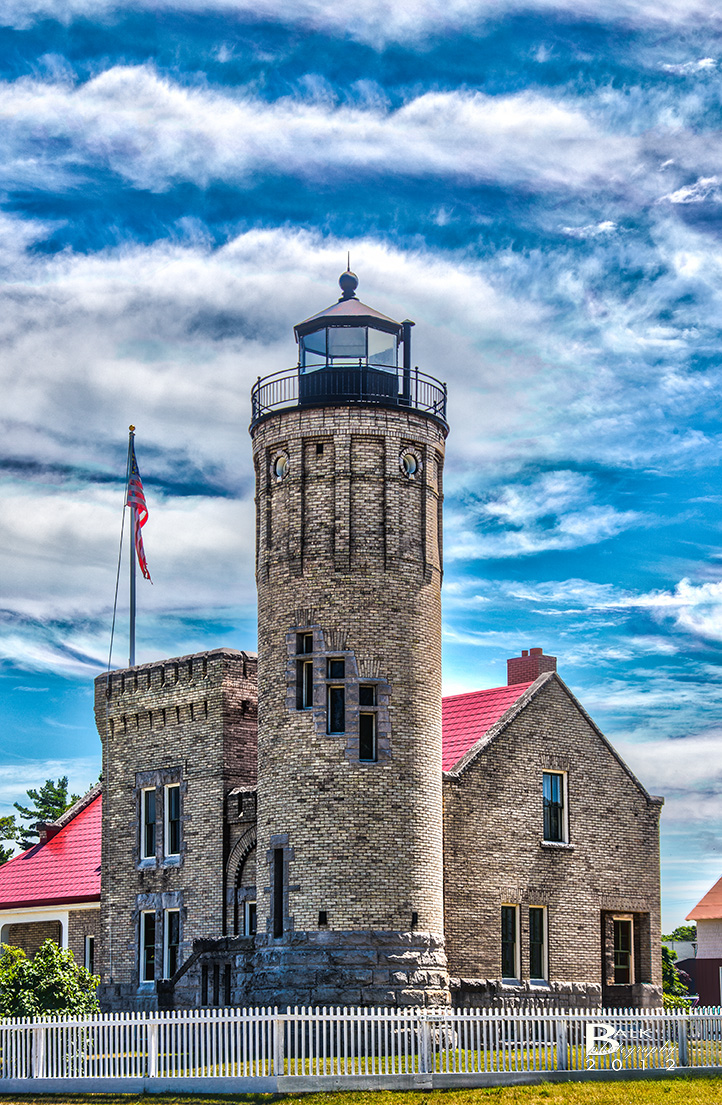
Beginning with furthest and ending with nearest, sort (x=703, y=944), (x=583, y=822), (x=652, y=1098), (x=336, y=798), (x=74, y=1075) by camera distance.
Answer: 1. (x=703, y=944)
2. (x=583, y=822)
3. (x=336, y=798)
4. (x=74, y=1075)
5. (x=652, y=1098)

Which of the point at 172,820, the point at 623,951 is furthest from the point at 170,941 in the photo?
the point at 623,951

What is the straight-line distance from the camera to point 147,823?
37.8 m

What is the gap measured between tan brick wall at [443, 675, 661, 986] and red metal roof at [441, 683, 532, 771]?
830 mm

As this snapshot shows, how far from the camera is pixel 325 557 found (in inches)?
1262

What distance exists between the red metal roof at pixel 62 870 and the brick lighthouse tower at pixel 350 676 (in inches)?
423

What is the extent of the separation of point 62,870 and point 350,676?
600 inches

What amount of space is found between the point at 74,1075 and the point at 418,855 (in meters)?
8.12

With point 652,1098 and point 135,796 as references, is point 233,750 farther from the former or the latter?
point 652,1098

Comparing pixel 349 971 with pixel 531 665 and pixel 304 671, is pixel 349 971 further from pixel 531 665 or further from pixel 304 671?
pixel 531 665

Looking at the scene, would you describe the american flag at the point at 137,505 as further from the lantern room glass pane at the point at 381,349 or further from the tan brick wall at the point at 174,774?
the lantern room glass pane at the point at 381,349

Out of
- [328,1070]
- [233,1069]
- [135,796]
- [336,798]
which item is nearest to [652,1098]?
[328,1070]

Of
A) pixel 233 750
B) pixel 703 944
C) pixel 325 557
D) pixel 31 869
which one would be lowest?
pixel 703 944

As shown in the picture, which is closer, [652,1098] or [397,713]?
[652,1098]

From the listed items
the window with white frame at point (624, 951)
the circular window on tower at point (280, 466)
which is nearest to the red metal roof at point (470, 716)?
the window with white frame at point (624, 951)
